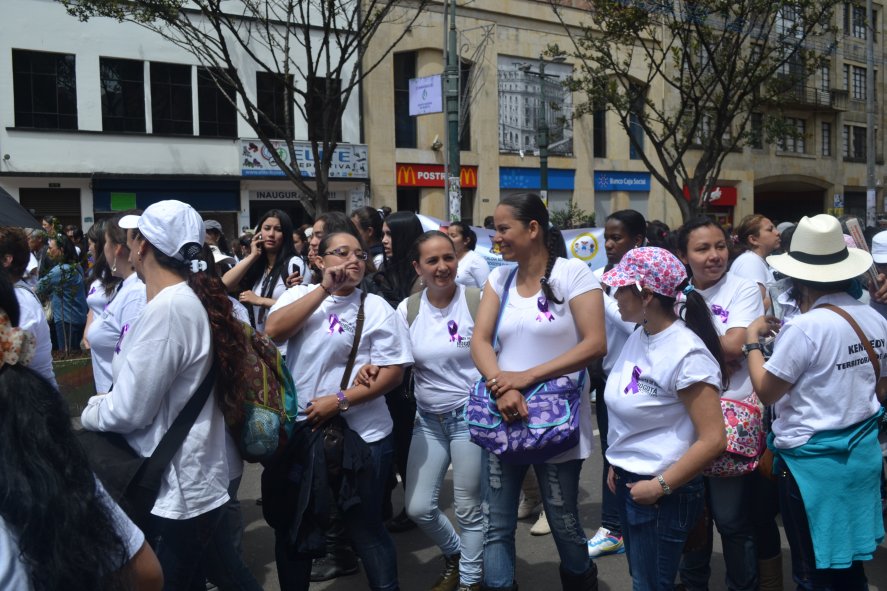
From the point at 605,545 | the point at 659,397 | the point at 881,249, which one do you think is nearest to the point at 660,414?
the point at 659,397

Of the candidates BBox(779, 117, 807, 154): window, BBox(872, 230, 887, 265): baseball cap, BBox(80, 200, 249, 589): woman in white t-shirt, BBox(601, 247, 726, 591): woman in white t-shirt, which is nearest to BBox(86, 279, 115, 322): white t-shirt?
BBox(80, 200, 249, 589): woman in white t-shirt

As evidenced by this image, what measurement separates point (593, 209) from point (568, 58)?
532 centimetres

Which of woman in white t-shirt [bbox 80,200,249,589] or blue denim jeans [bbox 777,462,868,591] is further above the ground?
woman in white t-shirt [bbox 80,200,249,589]

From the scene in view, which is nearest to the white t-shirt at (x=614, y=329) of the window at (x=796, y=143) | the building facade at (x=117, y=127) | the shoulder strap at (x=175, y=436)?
the shoulder strap at (x=175, y=436)

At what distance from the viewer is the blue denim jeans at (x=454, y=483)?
4.17 meters

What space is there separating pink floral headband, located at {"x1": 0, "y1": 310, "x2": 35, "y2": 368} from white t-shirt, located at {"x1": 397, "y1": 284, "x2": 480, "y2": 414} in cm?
273

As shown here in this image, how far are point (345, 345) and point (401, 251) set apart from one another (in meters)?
1.58

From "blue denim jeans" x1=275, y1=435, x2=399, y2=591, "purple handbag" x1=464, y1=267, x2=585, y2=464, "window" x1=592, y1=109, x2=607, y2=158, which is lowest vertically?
"blue denim jeans" x1=275, y1=435, x2=399, y2=591

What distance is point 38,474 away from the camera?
1562mm

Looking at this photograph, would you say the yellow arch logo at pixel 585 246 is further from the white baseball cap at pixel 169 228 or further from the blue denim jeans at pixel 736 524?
the white baseball cap at pixel 169 228

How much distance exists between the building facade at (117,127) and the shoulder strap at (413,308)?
18320 millimetres

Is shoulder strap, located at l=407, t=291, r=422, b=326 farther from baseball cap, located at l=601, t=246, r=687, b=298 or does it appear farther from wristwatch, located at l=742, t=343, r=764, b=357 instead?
wristwatch, located at l=742, t=343, r=764, b=357

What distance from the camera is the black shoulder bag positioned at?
9.25ft

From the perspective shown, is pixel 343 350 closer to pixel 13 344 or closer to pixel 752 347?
pixel 752 347
